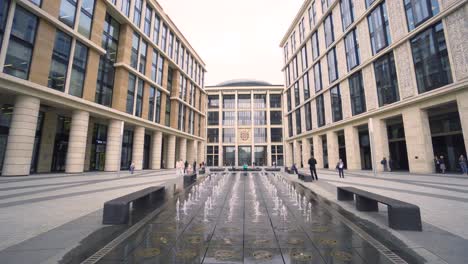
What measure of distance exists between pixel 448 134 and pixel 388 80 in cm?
898

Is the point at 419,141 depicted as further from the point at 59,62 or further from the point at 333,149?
the point at 59,62

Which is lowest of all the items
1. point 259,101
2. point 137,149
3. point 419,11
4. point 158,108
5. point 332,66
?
point 137,149

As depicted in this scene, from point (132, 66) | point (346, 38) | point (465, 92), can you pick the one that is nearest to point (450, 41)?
point (465, 92)

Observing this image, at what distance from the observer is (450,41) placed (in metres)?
16.4

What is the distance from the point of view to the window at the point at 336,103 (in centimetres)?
2917

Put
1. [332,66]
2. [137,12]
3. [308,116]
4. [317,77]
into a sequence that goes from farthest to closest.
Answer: [308,116] → [317,77] → [332,66] → [137,12]

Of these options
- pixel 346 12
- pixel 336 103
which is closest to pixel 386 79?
pixel 336 103

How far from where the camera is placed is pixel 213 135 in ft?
193

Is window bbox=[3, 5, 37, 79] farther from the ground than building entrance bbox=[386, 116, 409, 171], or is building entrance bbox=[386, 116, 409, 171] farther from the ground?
window bbox=[3, 5, 37, 79]

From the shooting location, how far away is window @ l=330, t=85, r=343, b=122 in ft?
95.7


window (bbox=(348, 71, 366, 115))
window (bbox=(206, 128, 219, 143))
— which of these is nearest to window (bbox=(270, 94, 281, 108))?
window (bbox=(206, 128, 219, 143))

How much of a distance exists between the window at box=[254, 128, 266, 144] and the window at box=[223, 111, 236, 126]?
7.39 meters

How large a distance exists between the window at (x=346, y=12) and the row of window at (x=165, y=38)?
29139 millimetres

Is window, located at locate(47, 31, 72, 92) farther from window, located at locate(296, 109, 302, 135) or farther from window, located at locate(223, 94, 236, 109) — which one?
window, located at locate(223, 94, 236, 109)
